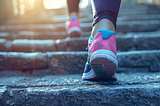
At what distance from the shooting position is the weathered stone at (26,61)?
1.19 metres

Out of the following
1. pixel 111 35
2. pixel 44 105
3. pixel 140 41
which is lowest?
pixel 44 105

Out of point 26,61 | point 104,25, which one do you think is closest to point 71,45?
point 26,61

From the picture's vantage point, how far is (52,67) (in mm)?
1213

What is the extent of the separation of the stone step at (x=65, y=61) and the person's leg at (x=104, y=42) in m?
0.39

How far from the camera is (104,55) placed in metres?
0.72

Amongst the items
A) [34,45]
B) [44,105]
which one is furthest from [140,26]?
[44,105]

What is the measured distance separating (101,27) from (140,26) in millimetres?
1722

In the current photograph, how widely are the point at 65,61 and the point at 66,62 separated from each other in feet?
0.04

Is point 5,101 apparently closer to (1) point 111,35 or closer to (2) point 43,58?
(2) point 43,58

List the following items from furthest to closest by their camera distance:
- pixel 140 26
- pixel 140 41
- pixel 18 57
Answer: pixel 140 26 → pixel 140 41 → pixel 18 57

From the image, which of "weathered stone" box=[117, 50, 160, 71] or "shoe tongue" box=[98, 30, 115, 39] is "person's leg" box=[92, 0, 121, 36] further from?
"weathered stone" box=[117, 50, 160, 71]

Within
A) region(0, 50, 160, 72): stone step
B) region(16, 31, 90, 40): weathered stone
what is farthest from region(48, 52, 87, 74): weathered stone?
region(16, 31, 90, 40): weathered stone

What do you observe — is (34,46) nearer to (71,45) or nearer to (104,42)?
(71,45)

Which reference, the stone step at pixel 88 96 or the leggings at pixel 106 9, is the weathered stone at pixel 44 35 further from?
the stone step at pixel 88 96
